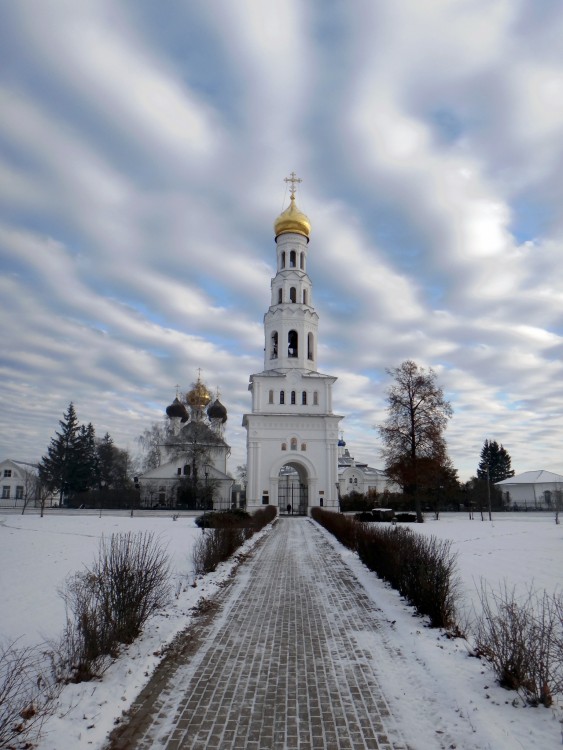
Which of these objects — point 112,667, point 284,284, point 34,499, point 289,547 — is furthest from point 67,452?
point 112,667

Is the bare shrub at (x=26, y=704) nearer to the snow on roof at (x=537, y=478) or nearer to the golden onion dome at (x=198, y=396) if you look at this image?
the golden onion dome at (x=198, y=396)

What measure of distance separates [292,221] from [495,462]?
4596cm

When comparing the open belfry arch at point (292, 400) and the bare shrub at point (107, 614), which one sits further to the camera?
the open belfry arch at point (292, 400)

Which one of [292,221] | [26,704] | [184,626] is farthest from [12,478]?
[26,704]

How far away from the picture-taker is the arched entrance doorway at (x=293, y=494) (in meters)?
44.9

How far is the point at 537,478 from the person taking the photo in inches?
2232

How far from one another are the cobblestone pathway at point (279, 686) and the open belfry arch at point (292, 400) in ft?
108

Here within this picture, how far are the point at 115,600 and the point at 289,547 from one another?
12109 millimetres

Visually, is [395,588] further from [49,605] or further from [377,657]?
[49,605]

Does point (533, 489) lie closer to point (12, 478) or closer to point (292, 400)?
point (292, 400)

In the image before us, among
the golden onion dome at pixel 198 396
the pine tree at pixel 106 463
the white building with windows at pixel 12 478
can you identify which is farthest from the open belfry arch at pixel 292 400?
the white building with windows at pixel 12 478

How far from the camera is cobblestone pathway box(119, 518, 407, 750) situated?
4.27m

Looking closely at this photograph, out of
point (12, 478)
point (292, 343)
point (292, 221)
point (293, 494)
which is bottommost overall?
point (293, 494)

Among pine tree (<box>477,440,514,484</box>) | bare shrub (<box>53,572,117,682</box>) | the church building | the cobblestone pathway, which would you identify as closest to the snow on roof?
pine tree (<box>477,440,514,484</box>)
